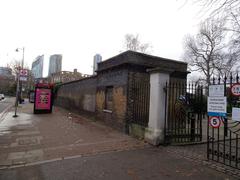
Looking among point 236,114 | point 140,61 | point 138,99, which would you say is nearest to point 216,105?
point 236,114

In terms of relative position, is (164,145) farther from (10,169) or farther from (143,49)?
(143,49)

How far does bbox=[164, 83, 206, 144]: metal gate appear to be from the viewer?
21.3 ft

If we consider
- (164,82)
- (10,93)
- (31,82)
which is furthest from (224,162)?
(10,93)

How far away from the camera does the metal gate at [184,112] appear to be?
21.3 ft

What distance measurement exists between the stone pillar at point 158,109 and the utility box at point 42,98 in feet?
39.8

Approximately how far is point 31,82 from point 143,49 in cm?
3352

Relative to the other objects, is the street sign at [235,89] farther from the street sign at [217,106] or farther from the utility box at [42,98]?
the utility box at [42,98]

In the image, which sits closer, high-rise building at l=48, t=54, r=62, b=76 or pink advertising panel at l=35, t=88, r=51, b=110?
pink advertising panel at l=35, t=88, r=51, b=110

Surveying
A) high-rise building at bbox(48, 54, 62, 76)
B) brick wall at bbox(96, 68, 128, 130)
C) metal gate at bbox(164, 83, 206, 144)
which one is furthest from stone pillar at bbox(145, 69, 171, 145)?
high-rise building at bbox(48, 54, 62, 76)

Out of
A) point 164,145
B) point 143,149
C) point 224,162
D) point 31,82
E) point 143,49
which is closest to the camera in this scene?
point 224,162

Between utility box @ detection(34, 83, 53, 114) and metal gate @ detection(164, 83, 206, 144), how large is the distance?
39.5 feet

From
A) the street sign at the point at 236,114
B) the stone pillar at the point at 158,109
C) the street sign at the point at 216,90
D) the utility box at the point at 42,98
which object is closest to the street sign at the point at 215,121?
the street sign at the point at 236,114

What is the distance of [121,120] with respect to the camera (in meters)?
8.66

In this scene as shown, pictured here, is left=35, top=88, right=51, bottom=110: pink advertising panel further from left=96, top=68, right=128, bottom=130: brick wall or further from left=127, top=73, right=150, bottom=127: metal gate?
left=127, top=73, right=150, bottom=127: metal gate
